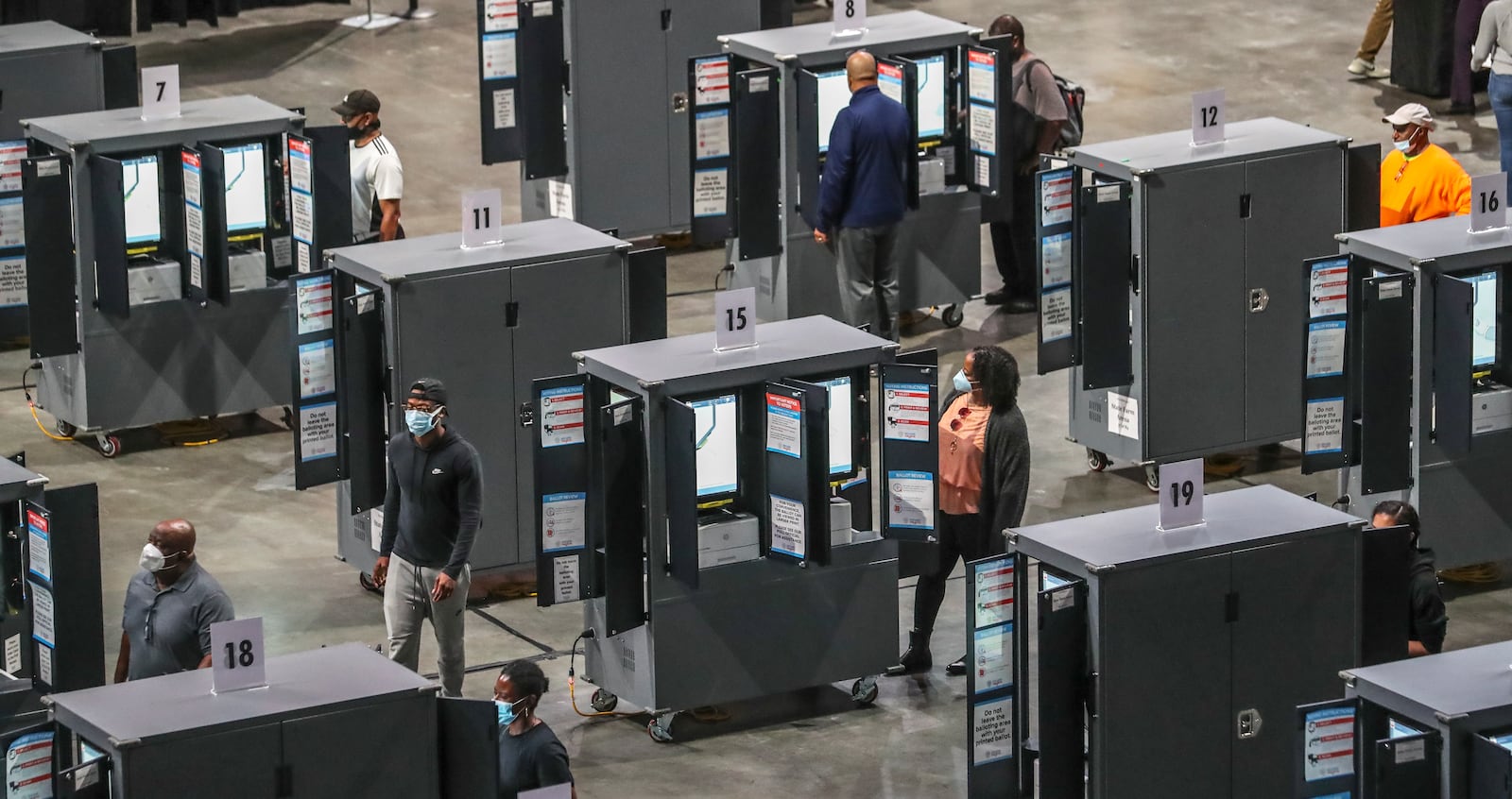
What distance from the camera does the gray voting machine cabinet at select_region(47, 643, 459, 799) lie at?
26.9ft

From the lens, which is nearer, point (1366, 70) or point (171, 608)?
point (171, 608)

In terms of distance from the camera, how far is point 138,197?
14.8 meters

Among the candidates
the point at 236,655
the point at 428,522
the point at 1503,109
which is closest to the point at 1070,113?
the point at 1503,109

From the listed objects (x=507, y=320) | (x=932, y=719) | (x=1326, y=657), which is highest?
(x=507, y=320)

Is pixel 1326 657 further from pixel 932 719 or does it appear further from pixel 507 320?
pixel 507 320

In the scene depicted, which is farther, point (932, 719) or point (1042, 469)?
point (1042, 469)

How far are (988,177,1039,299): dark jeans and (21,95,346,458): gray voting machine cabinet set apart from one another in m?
4.45

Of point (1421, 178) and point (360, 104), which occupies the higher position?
point (360, 104)

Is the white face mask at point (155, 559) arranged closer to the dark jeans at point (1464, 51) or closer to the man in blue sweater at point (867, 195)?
the man in blue sweater at point (867, 195)

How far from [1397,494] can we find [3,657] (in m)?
6.40

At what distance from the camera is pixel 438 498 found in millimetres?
11250

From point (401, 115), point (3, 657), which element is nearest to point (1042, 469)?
point (3, 657)

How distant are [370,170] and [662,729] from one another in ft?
15.7

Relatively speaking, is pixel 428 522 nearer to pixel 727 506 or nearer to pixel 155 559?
pixel 727 506
